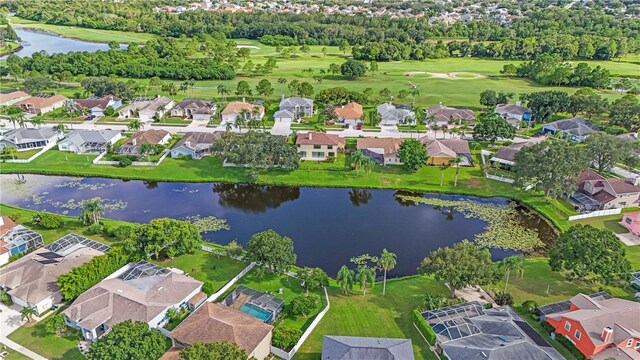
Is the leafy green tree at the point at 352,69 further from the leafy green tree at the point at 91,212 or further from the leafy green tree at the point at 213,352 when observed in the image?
the leafy green tree at the point at 213,352

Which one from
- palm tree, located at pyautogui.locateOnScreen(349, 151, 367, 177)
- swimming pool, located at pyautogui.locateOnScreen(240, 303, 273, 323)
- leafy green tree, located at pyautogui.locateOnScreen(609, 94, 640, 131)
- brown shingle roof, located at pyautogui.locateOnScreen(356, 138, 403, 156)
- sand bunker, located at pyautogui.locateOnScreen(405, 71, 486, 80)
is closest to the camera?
swimming pool, located at pyautogui.locateOnScreen(240, 303, 273, 323)

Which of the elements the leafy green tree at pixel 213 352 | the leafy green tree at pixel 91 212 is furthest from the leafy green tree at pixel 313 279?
the leafy green tree at pixel 91 212

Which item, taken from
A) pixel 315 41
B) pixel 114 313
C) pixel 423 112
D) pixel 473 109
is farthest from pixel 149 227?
pixel 315 41

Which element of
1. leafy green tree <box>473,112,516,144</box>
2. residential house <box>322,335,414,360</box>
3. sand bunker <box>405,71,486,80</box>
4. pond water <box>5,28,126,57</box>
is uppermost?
pond water <box>5,28,126,57</box>

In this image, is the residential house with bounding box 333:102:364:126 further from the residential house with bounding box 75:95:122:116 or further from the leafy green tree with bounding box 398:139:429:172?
the residential house with bounding box 75:95:122:116

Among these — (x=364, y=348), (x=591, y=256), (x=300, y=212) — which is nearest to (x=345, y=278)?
(x=364, y=348)

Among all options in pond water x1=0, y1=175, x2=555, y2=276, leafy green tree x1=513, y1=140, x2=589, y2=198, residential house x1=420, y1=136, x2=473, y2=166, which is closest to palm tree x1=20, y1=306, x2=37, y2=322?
pond water x1=0, y1=175, x2=555, y2=276
